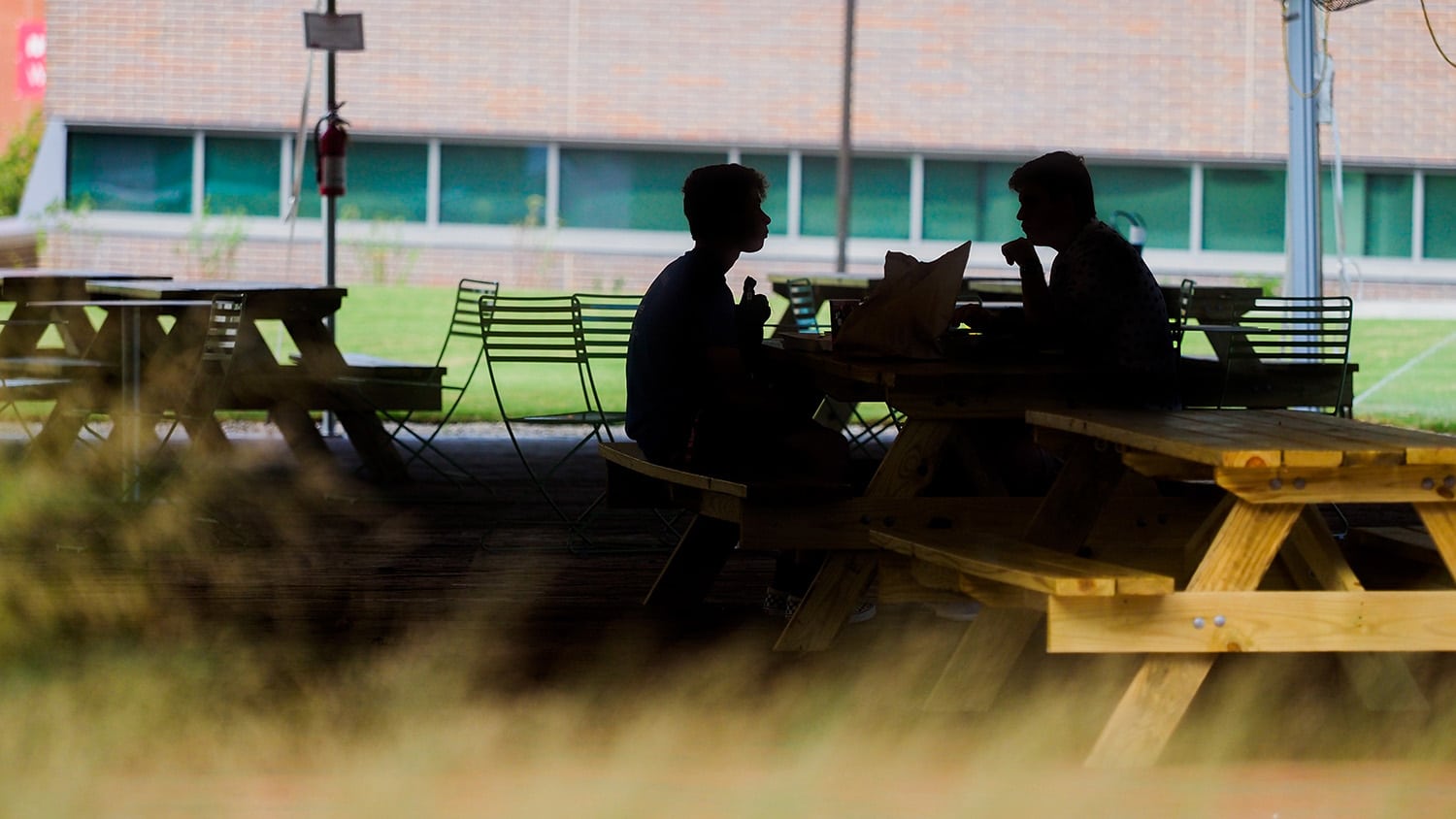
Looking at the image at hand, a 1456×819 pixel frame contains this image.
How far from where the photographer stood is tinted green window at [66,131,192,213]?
1430 centimetres

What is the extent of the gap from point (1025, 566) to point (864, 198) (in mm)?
11563

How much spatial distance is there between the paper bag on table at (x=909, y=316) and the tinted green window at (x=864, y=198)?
10.4 meters

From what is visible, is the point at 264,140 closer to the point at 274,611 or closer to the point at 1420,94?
the point at 1420,94

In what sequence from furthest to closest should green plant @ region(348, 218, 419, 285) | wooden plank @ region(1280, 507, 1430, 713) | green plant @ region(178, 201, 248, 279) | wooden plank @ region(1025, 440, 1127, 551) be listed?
green plant @ region(348, 218, 419, 285) < green plant @ region(178, 201, 248, 279) < wooden plank @ region(1025, 440, 1127, 551) < wooden plank @ region(1280, 507, 1430, 713)

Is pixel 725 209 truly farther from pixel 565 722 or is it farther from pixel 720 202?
pixel 565 722

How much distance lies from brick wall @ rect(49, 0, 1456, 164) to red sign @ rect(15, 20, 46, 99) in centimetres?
529

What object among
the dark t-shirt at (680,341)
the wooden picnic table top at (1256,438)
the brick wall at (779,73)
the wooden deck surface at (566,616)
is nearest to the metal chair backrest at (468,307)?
the wooden deck surface at (566,616)

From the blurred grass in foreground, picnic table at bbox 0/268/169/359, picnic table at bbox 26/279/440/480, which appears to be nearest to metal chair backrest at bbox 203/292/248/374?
picnic table at bbox 26/279/440/480

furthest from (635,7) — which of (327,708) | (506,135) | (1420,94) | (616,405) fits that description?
(327,708)

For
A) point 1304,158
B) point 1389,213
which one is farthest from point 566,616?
point 1389,213

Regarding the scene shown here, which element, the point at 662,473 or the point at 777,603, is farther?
the point at 777,603

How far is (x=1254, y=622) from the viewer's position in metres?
3.38

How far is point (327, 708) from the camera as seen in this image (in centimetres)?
A: 379

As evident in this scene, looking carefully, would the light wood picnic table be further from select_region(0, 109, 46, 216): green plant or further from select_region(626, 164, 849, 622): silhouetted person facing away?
select_region(0, 109, 46, 216): green plant
